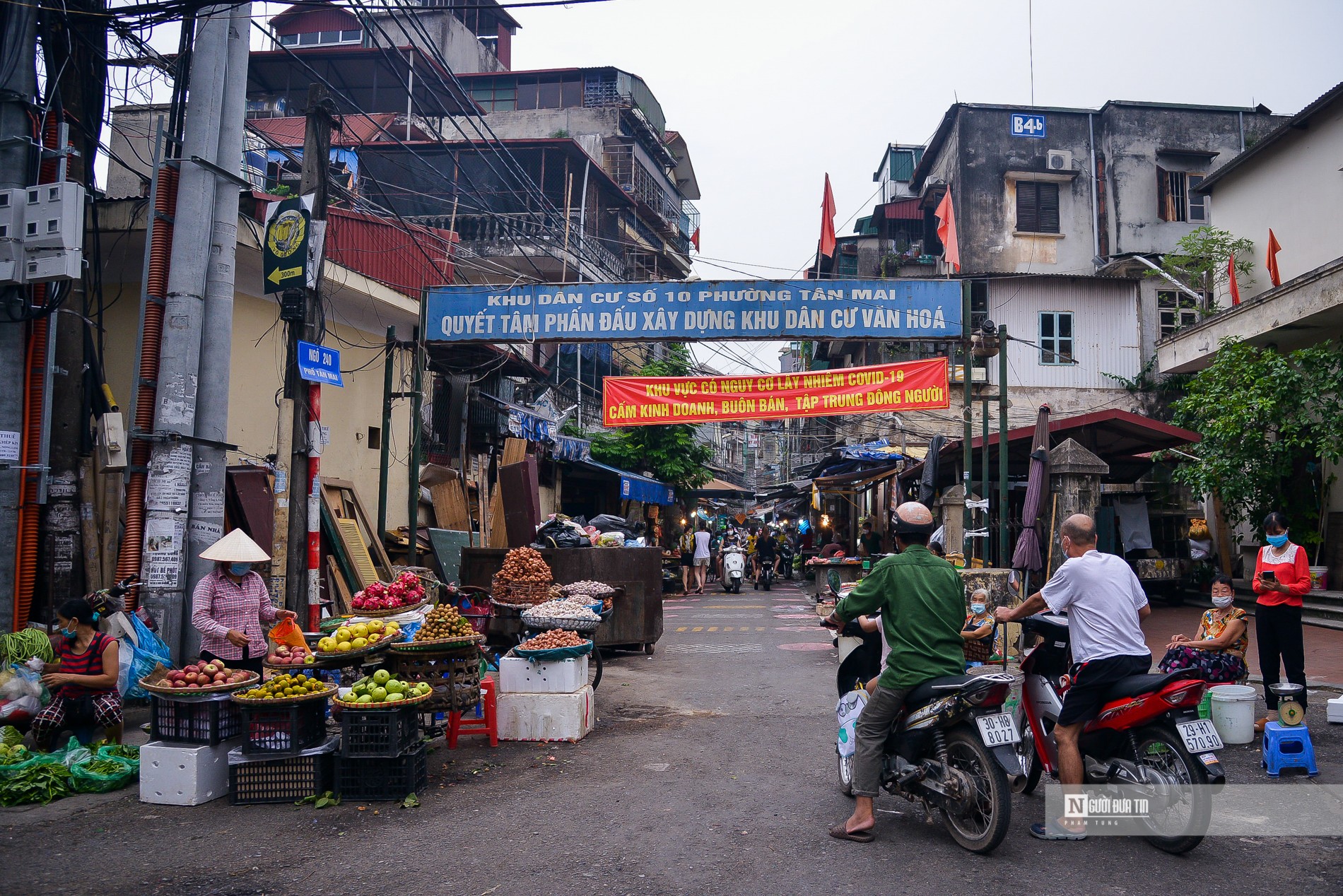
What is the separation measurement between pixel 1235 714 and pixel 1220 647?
59 cm

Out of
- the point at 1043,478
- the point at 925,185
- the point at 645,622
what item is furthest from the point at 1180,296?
the point at 645,622

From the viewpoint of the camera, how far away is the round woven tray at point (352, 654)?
6.71 metres

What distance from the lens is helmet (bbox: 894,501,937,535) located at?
16.4ft

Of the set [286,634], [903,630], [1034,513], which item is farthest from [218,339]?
[1034,513]

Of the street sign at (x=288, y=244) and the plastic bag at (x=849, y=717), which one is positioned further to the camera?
the street sign at (x=288, y=244)

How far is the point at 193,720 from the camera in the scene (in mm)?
5906

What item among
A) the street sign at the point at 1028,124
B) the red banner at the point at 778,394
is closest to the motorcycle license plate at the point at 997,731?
the red banner at the point at 778,394

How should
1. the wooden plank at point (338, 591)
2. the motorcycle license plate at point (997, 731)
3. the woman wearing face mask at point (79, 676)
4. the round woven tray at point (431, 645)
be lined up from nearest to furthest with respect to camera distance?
1. the motorcycle license plate at point (997, 731)
2. the woman wearing face mask at point (79, 676)
3. the round woven tray at point (431, 645)
4. the wooden plank at point (338, 591)

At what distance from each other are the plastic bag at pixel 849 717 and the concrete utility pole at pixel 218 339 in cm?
618

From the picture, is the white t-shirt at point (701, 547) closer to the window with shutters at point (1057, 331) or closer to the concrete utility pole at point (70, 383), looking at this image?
the window with shutters at point (1057, 331)

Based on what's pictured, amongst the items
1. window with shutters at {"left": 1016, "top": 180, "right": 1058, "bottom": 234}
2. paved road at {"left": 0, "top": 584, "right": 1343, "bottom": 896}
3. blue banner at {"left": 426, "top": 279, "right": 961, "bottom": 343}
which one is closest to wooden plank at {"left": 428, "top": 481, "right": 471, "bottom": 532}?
blue banner at {"left": 426, "top": 279, "right": 961, "bottom": 343}

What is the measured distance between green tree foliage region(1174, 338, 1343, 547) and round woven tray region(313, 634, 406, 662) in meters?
13.7

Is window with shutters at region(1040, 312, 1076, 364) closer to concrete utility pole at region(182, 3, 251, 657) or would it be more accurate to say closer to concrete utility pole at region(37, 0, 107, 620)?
concrete utility pole at region(182, 3, 251, 657)

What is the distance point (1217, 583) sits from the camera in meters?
7.75
